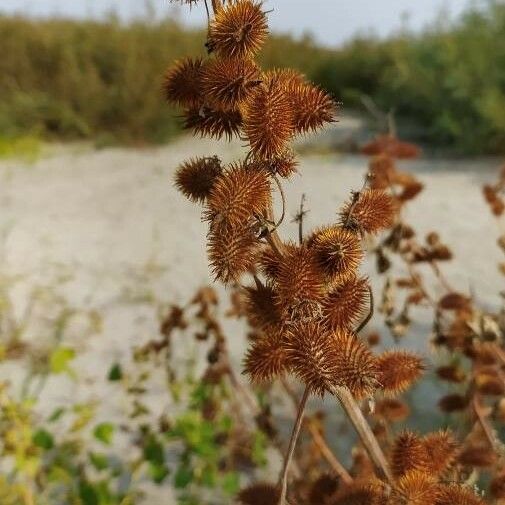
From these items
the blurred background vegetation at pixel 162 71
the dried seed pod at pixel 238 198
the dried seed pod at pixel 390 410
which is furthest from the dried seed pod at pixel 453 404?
the blurred background vegetation at pixel 162 71

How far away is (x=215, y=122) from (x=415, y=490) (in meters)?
0.39

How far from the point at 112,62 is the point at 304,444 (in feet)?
21.5

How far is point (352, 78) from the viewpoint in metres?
9.15

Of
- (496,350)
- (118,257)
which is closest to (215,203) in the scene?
(496,350)

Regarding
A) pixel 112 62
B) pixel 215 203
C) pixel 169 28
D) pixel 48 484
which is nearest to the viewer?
pixel 215 203

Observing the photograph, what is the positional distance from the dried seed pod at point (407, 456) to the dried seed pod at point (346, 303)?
0.58ft

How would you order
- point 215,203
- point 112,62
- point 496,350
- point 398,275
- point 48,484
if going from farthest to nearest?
1. point 112,62
2. point 398,275
3. point 48,484
4. point 496,350
5. point 215,203

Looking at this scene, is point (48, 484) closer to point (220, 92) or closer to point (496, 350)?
point (496, 350)

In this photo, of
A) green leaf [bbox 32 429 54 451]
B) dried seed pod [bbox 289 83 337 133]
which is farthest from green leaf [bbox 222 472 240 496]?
dried seed pod [bbox 289 83 337 133]

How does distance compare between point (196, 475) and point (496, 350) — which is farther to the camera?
point (196, 475)

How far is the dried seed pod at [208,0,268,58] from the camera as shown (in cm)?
71

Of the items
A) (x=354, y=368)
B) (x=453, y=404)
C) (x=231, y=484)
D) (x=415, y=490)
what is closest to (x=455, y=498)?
(x=415, y=490)

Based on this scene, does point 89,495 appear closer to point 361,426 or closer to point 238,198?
point 361,426

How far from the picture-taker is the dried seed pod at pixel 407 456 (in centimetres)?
89
